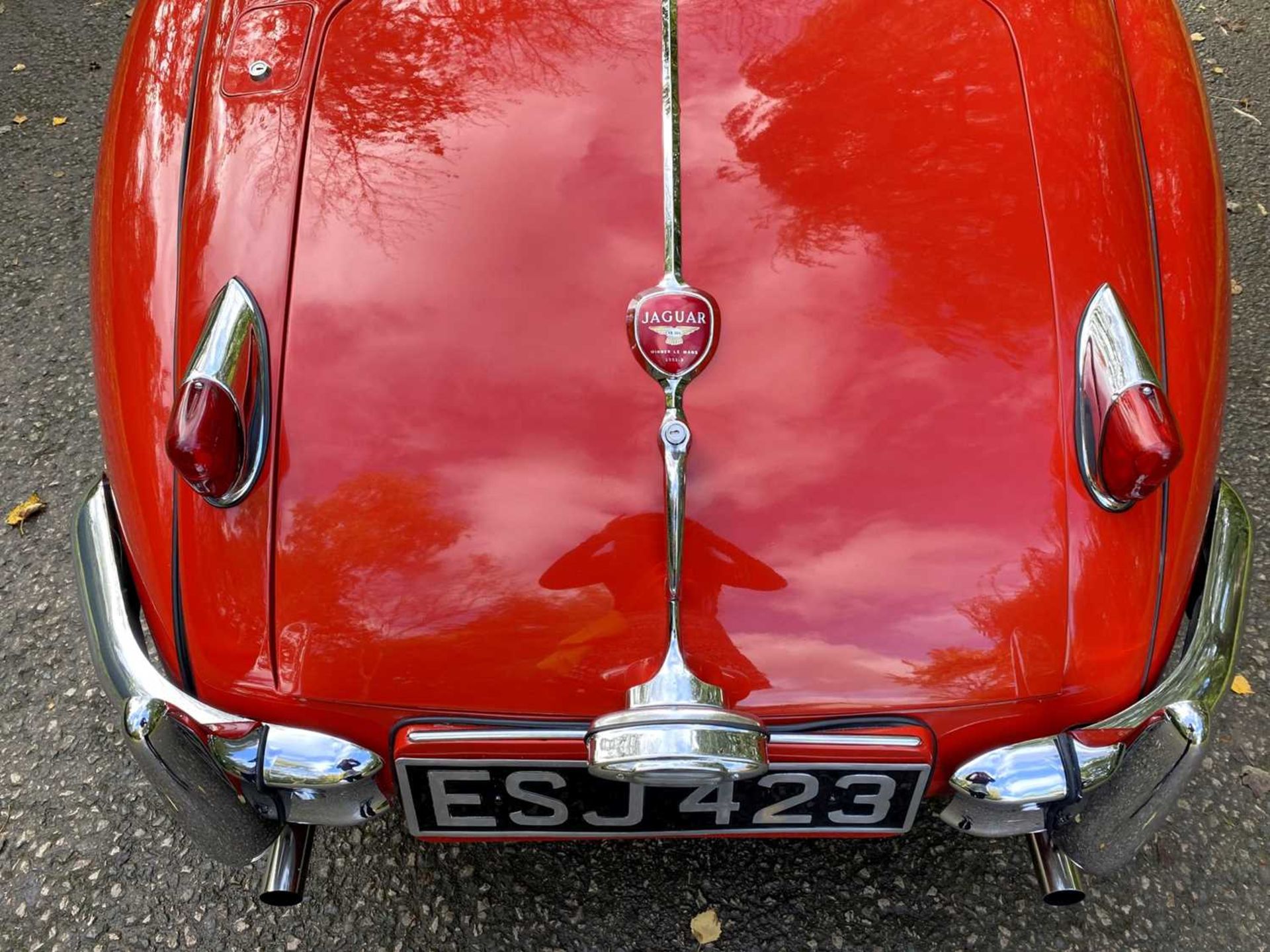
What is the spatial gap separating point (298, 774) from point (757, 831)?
26.1 inches

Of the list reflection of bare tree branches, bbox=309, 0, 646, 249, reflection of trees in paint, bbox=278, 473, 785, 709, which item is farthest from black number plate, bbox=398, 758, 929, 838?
reflection of bare tree branches, bbox=309, 0, 646, 249

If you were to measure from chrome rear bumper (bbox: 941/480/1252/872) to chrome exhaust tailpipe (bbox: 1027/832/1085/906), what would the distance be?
0.12ft

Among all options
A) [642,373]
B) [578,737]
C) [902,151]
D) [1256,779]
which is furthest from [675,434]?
[1256,779]

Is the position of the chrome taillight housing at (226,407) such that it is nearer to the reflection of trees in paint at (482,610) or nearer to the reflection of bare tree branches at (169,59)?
the reflection of trees in paint at (482,610)

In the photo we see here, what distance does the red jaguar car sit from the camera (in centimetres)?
139

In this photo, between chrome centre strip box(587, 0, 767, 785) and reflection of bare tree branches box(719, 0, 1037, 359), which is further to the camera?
reflection of bare tree branches box(719, 0, 1037, 359)

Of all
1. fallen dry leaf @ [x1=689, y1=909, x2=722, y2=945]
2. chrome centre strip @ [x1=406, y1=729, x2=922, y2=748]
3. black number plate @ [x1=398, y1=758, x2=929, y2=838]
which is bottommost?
fallen dry leaf @ [x1=689, y1=909, x2=722, y2=945]

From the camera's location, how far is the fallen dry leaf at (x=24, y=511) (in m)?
2.57

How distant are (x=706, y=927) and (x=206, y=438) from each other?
1.27 m

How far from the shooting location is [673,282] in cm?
148

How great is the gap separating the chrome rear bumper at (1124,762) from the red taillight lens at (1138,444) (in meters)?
0.28

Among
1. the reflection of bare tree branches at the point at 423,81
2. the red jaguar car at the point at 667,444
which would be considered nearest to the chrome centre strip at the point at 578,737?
the red jaguar car at the point at 667,444

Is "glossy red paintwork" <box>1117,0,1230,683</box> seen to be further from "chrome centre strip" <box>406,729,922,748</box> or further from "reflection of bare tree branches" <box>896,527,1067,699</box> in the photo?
"chrome centre strip" <box>406,729,922,748</box>

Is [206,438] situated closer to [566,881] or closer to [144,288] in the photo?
[144,288]
